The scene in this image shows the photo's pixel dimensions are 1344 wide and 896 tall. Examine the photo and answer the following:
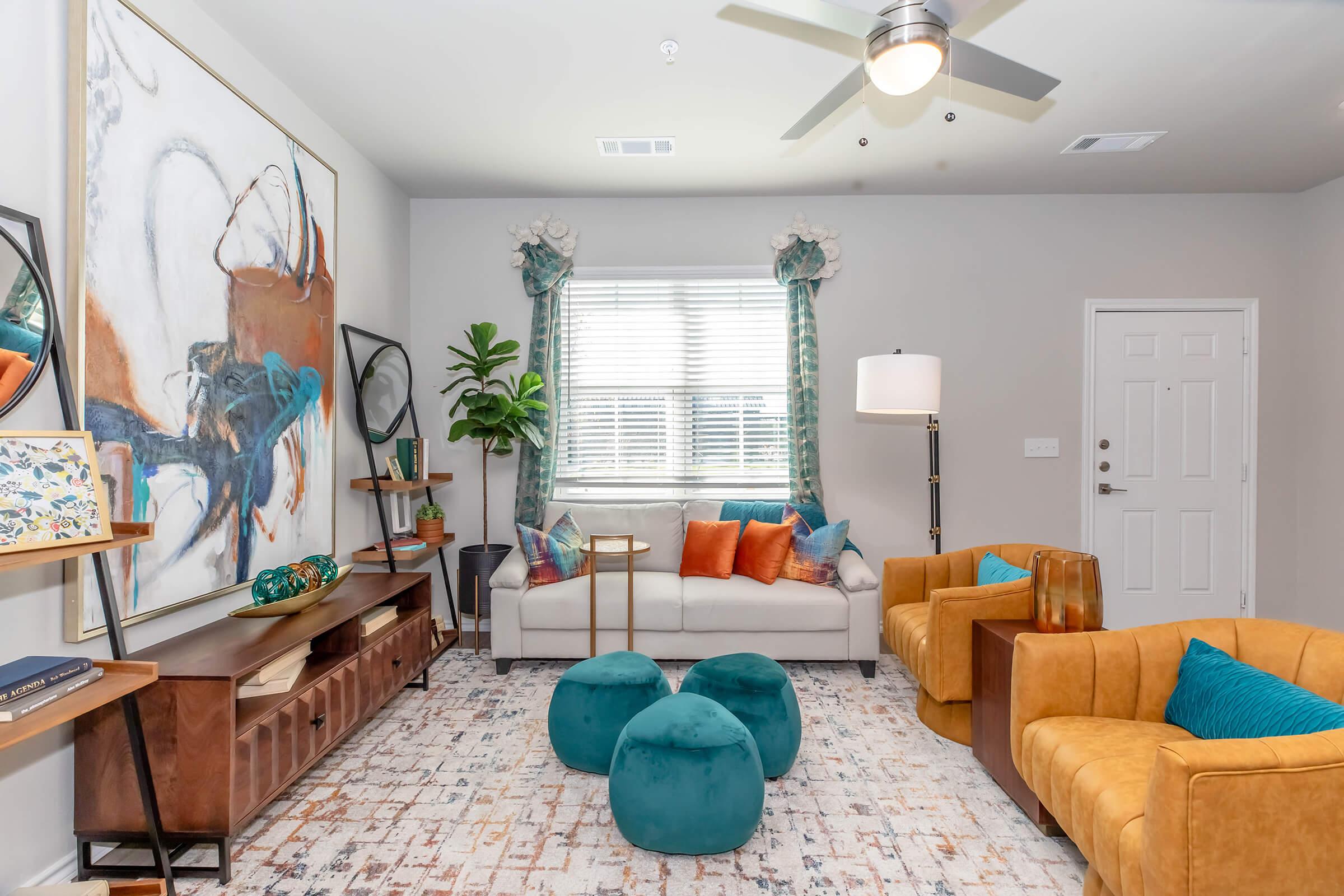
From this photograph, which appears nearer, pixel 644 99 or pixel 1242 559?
pixel 644 99

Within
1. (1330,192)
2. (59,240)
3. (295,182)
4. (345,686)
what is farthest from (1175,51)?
(345,686)

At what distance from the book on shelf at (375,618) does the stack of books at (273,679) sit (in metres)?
0.39

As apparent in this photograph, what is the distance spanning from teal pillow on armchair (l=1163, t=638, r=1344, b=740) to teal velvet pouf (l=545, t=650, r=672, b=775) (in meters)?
1.69

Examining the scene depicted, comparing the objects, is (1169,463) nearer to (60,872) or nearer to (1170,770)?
(1170,770)

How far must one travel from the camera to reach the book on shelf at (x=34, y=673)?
56.3 inches

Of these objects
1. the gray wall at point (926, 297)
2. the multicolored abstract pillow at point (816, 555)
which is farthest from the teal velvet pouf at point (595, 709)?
the gray wall at point (926, 297)

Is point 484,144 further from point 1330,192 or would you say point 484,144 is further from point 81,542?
point 1330,192

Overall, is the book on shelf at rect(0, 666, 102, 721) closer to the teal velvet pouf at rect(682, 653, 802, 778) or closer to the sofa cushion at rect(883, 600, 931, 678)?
the teal velvet pouf at rect(682, 653, 802, 778)

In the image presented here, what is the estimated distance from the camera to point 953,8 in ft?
5.40

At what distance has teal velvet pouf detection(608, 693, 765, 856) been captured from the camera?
1956 mm

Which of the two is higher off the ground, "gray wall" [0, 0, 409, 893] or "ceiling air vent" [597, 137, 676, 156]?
"ceiling air vent" [597, 137, 676, 156]

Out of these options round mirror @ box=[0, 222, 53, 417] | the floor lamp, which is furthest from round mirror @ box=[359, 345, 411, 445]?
the floor lamp

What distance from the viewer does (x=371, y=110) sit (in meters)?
3.14

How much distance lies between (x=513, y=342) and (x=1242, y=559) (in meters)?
4.80
